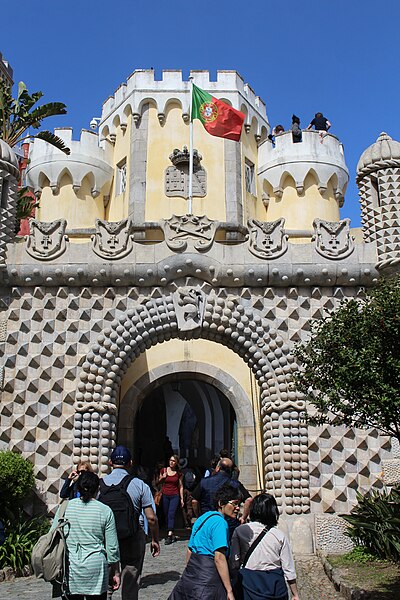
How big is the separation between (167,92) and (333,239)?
384 inches

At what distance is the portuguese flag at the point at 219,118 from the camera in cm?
1723

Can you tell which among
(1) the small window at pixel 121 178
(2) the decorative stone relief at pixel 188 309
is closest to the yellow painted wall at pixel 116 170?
(1) the small window at pixel 121 178

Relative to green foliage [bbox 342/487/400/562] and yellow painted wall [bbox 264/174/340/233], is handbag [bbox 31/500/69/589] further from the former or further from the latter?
yellow painted wall [bbox 264/174/340/233]

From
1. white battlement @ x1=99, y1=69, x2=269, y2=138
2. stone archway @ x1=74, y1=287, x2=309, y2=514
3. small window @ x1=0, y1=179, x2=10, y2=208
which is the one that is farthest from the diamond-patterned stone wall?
white battlement @ x1=99, y1=69, x2=269, y2=138

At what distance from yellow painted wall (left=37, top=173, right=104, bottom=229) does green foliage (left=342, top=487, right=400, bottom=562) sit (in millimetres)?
12850

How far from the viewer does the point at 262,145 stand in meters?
21.9

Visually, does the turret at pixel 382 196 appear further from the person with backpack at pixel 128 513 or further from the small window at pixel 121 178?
the small window at pixel 121 178

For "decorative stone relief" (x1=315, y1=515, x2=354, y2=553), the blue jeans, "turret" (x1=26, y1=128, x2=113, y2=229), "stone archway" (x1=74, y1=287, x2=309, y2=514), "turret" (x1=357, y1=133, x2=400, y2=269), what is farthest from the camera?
"turret" (x1=26, y1=128, x2=113, y2=229)

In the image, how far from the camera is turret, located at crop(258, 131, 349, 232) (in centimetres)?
2106

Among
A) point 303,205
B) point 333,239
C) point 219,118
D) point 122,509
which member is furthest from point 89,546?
point 303,205

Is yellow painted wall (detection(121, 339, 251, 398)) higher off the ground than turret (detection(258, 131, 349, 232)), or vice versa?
turret (detection(258, 131, 349, 232))

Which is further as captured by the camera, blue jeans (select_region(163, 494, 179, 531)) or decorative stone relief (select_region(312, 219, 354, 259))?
Result: decorative stone relief (select_region(312, 219, 354, 259))

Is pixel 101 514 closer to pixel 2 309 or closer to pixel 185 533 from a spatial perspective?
pixel 2 309

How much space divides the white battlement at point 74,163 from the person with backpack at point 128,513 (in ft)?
49.7
